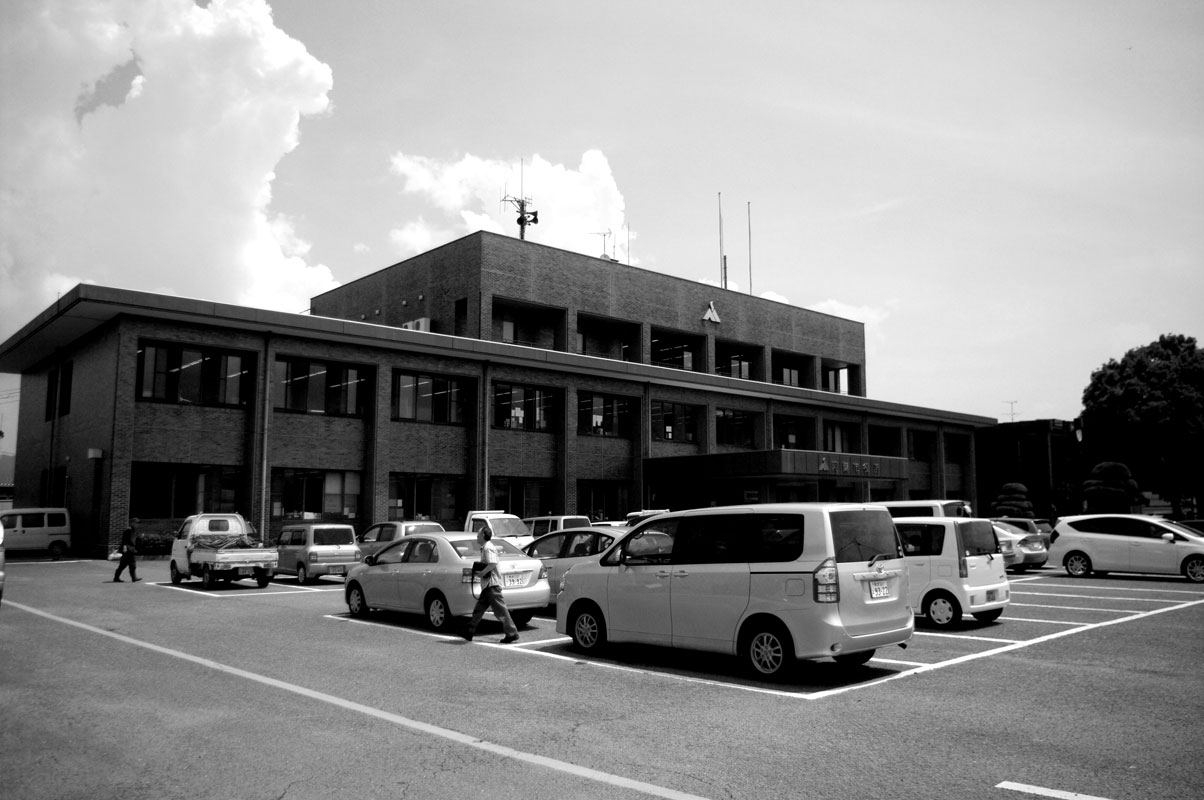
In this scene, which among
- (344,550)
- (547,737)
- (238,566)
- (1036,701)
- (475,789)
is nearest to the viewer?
(475,789)

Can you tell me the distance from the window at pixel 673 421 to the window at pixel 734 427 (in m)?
1.71

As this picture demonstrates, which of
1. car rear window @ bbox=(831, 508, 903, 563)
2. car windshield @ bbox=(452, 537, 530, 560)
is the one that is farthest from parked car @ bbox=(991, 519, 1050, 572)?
car rear window @ bbox=(831, 508, 903, 563)

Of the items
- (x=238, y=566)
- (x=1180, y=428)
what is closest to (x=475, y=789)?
(x=238, y=566)

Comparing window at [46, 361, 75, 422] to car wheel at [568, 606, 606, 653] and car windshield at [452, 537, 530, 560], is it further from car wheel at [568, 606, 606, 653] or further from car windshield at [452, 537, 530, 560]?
car wheel at [568, 606, 606, 653]

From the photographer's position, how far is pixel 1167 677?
384 inches

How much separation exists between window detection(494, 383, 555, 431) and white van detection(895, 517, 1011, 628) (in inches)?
1011

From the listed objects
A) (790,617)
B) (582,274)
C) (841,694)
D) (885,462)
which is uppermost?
(582,274)

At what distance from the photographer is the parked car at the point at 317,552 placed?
22406 millimetres

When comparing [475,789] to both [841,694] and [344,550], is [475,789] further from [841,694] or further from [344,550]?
[344,550]

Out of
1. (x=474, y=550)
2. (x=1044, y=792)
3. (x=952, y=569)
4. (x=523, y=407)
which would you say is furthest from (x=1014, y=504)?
(x=1044, y=792)

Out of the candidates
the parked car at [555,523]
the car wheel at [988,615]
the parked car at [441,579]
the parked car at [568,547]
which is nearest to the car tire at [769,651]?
the parked car at [441,579]

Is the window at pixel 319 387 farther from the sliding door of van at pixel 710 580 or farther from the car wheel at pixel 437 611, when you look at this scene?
the sliding door of van at pixel 710 580

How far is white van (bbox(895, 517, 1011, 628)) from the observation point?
44.7 ft

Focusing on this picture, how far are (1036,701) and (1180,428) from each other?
5014 cm
